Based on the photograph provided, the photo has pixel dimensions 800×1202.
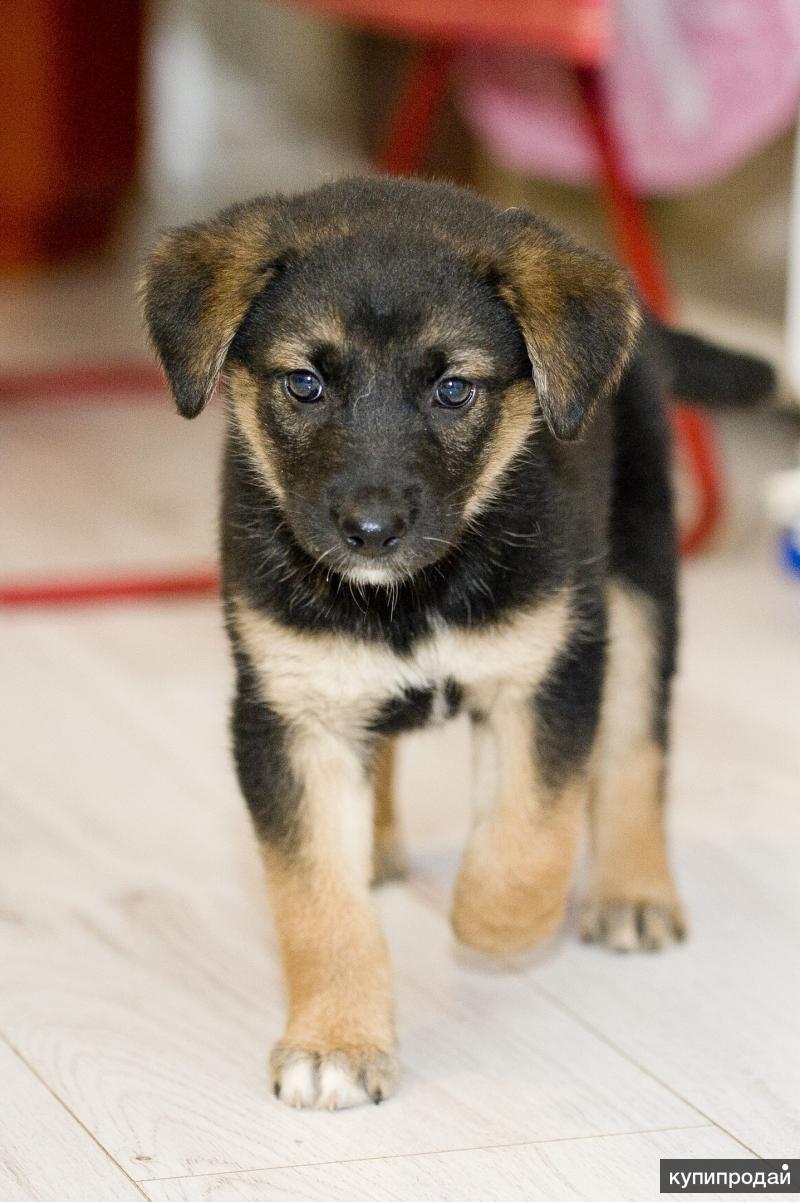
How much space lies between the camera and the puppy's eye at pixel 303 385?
7.42 ft

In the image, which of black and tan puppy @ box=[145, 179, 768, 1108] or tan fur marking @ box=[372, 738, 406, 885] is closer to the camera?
black and tan puppy @ box=[145, 179, 768, 1108]

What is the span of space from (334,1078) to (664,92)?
315 centimetres

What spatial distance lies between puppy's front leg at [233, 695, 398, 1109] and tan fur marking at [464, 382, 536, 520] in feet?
1.17

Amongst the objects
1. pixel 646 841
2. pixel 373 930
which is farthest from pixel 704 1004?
pixel 373 930

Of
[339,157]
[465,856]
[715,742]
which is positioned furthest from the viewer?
[339,157]

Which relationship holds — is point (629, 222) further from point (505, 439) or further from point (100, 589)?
point (505, 439)

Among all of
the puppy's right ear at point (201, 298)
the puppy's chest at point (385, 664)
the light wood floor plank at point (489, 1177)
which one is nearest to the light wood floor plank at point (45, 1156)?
the light wood floor plank at point (489, 1177)

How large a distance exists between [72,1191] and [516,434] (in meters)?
1.05

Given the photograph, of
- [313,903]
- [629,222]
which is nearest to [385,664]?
[313,903]

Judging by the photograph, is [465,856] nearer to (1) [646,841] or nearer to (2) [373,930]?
(2) [373,930]

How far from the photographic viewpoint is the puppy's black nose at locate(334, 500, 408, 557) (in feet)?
6.99

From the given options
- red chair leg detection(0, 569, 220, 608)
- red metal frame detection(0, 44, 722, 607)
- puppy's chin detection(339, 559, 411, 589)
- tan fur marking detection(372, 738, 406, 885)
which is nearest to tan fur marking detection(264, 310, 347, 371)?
puppy's chin detection(339, 559, 411, 589)

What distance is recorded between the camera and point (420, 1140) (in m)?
2.20

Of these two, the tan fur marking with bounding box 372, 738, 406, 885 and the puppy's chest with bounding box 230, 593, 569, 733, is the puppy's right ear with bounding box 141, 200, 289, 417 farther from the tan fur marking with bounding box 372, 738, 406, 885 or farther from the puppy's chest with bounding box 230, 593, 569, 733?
the tan fur marking with bounding box 372, 738, 406, 885
